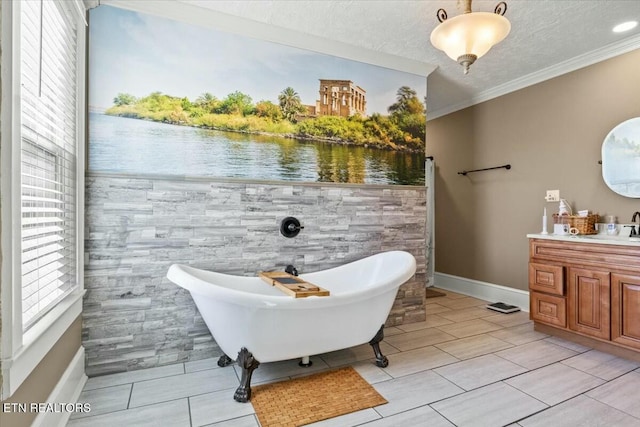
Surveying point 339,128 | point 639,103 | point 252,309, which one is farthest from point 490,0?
point 252,309

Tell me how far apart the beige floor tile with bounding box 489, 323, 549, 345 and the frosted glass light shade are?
7.46 feet

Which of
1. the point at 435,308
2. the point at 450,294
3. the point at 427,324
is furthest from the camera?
the point at 450,294

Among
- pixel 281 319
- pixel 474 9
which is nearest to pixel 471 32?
pixel 474 9

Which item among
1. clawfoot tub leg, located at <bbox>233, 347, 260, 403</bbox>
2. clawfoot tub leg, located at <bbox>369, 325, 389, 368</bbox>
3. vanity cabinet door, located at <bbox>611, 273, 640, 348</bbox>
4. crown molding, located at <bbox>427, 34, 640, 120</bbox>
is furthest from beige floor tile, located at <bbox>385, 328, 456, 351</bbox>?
crown molding, located at <bbox>427, 34, 640, 120</bbox>

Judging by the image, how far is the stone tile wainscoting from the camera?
213 cm

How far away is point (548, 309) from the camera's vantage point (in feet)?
9.20

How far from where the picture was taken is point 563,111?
3.26 m

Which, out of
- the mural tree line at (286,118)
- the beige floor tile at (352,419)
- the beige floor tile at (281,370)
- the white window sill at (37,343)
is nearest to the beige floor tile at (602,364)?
the beige floor tile at (352,419)

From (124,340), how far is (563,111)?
4304 mm

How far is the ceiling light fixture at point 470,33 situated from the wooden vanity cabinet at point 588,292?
1.78 metres

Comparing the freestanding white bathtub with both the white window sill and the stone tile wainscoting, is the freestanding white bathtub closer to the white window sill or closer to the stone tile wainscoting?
the stone tile wainscoting

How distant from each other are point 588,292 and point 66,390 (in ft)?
11.6

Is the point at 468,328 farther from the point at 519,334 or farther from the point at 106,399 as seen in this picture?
the point at 106,399

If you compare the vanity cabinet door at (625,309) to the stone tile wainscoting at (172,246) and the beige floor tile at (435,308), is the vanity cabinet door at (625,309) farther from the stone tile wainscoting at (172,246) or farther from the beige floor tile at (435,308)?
the stone tile wainscoting at (172,246)
